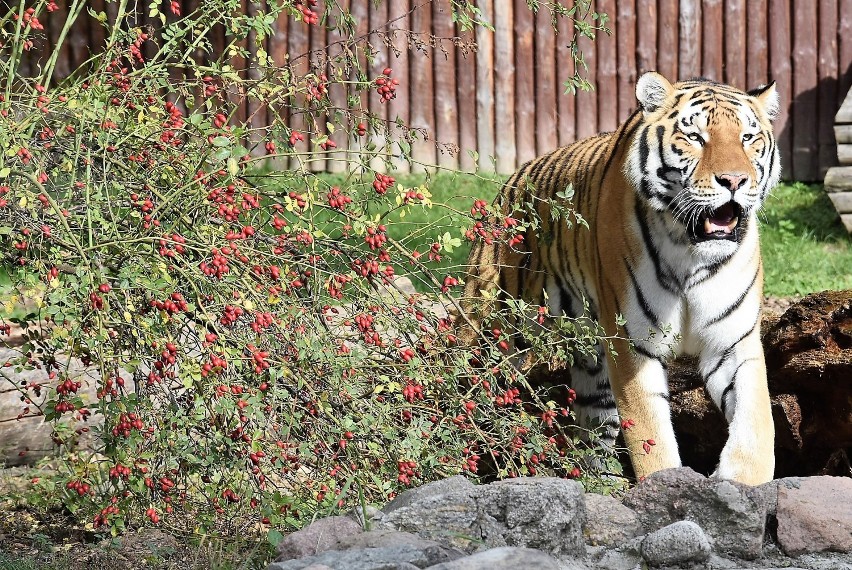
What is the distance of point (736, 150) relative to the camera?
4.43 metres

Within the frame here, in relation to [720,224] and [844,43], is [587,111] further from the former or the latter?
[720,224]

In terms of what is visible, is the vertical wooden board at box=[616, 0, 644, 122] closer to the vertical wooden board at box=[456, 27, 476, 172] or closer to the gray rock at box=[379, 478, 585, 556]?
the vertical wooden board at box=[456, 27, 476, 172]

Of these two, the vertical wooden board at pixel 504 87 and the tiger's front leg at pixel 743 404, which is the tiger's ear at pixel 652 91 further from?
the vertical wooden board at pixel 504 87

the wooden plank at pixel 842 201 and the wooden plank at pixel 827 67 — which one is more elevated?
the wooden plank at pixel 827 67

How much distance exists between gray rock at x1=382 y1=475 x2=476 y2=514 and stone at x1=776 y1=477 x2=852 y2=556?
917 mm

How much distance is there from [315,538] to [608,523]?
2.86 ft

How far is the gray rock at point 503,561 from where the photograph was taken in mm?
2672

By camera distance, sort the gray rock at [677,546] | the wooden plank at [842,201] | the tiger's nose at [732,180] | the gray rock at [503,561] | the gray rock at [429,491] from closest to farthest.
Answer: the gray rock at [503,561]
the gray rock at [677,546]
the gray rock at [429,491]
the tiger's nose at [732,180]
the wooden plank at [842,201]

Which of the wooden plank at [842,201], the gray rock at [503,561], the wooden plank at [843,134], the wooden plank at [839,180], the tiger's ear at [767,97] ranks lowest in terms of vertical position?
the gray rock at [503,561]

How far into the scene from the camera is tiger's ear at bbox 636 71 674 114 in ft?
15.6

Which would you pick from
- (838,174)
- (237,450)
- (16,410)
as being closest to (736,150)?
(237,450)

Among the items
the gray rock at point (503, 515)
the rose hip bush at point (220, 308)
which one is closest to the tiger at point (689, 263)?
the rose hip bush at point (220, 308)

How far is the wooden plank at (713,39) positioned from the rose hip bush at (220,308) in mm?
7356

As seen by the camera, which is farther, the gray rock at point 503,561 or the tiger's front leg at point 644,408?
the tiger's front leg at point 644,408
